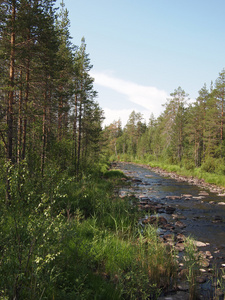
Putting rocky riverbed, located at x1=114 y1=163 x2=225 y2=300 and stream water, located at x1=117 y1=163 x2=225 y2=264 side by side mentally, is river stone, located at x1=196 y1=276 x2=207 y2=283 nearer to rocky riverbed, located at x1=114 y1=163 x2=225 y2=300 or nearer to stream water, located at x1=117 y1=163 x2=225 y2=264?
rocky riverbed, located at x1=114 y1=163 x2=225 y2=300

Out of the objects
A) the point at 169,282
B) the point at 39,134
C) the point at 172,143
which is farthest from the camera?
the point at 172,143

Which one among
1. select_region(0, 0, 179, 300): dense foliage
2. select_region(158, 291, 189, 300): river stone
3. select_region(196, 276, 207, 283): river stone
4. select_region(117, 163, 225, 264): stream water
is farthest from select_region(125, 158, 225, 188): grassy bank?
select_region(158, 291, 189, 300): river stone

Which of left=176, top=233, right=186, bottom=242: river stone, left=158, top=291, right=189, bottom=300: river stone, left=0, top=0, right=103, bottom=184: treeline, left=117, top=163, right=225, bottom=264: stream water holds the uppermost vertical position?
left=0, top=0, right=103, bottom=184: treeline

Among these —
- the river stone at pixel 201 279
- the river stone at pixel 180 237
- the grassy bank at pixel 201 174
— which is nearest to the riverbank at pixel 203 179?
the grassy bank at pixel 201 174

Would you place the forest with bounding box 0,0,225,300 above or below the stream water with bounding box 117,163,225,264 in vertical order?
above

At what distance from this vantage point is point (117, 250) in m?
5.24

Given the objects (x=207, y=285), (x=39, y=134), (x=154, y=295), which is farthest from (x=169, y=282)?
(x=39, y=134)

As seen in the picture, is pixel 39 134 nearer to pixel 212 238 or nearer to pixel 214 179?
pixel 212 238

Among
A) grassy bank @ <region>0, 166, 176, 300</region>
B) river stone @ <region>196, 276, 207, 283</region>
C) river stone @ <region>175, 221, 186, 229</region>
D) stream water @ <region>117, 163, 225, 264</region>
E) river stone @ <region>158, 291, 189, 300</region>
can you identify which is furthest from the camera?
river stone @ <region>175, 221, 186, 229</region>

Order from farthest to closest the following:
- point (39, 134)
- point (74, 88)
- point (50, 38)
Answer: point (74, 88) < point (50, 38) < point (39, 134)

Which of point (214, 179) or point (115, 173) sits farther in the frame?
point (115, 173)

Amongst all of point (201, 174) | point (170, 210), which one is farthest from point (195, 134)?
point (170, 210)

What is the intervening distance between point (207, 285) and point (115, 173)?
20681mm

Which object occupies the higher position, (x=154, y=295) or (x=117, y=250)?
(x=117, y=250)
